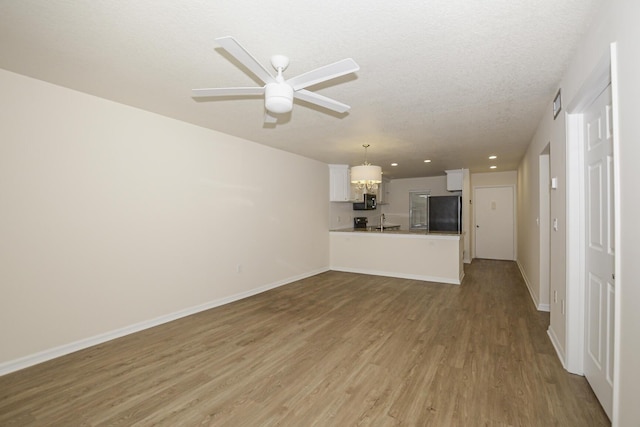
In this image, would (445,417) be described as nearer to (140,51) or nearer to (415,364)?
(415,364)

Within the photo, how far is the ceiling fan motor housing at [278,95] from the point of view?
1.99 meters

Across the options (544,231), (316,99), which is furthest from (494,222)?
(316,99)

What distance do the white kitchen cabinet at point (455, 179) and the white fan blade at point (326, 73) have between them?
256 inches

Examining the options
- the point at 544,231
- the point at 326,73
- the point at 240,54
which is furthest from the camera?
the point at 544,231

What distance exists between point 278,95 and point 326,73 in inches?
14.4

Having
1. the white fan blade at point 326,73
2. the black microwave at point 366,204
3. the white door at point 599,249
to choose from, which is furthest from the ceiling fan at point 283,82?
the black microwave at point 366,204

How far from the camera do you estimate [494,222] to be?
7914mm

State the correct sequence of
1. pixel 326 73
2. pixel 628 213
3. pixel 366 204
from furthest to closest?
pixel 366 204 → pixel 326 73 → pixel 628 213

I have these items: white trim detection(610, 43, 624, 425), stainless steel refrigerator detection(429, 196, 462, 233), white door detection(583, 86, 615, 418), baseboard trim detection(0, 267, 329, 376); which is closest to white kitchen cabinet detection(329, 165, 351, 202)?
stainless steel refrigerator detection(429, 196, 462, 233)

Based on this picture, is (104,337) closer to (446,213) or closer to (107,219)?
(107,219)

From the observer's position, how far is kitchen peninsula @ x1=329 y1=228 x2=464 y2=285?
5406mm

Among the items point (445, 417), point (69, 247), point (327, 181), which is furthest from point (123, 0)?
point (327, 181)

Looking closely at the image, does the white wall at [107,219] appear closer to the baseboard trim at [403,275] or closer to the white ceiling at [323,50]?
the white ceiling at [323,50]

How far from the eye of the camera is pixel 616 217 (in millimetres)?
1446
